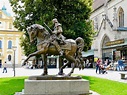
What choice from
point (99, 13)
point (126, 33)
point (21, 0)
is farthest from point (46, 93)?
point (99, 13)

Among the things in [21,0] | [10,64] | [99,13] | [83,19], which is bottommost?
[10,64]

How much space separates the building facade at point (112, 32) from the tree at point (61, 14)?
15733 mm

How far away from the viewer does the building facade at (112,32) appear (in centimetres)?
4031

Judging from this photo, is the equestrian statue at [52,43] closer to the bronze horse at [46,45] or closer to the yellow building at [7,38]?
the bronze horse at [46,45]

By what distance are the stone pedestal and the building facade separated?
26.6 meters

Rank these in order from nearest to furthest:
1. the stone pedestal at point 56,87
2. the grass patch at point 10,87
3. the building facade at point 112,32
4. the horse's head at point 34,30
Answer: the stone pedestal at point 56,87 < the horse's head at point 34,30 < the grass patch at point 10,87 < the building facade at point 112,32

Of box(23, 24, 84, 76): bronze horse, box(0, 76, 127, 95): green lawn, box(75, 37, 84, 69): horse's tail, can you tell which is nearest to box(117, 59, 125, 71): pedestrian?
box(0, 76, 127, 95): green lawn

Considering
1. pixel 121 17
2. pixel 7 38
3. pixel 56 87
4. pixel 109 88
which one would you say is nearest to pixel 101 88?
pixel 109 88

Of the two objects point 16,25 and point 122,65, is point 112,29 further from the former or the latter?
point 16,25

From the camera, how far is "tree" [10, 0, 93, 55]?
2073 centimetres

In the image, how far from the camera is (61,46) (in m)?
11.3

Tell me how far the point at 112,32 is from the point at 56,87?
34.5 m

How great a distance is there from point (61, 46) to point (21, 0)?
12062mm

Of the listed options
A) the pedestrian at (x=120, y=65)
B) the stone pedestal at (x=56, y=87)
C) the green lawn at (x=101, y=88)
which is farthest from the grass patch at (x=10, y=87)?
the pedestrian at (x=120, y=65)
